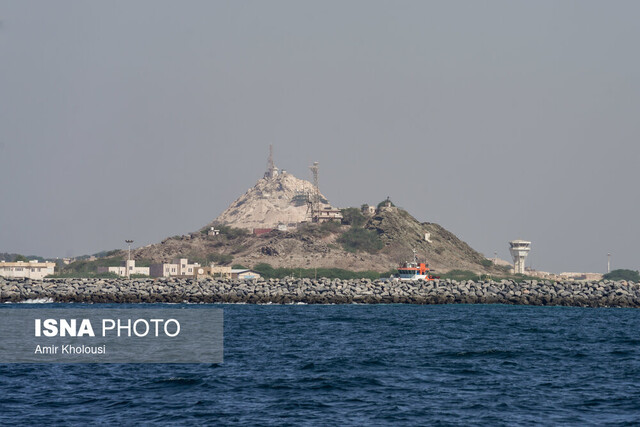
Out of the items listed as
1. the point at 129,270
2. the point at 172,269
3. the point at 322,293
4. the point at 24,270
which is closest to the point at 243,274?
the point at 172,269

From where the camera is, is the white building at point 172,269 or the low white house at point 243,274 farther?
the white building at point 172,269

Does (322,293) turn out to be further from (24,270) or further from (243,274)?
(24,270)

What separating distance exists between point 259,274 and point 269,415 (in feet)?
474

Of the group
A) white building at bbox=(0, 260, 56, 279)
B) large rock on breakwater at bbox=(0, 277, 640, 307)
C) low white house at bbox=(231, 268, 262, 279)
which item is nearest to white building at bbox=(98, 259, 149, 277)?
white building at bbox=(0, 260, 56, 279)

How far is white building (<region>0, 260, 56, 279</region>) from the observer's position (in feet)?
527

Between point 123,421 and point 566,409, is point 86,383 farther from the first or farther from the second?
point 566,409

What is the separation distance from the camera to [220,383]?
35.7m

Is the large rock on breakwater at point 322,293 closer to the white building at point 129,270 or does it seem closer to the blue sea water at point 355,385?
the white building at point 129,270

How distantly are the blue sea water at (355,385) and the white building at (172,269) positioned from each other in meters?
119

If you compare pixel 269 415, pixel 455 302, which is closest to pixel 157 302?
pixel 455 302

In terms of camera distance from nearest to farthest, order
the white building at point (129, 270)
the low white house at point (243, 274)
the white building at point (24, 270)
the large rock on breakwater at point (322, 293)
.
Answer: the large rock on breakwater at point (322, 293)
the white building at point (24, 270)
the low white house at point (243, 274)
the white building at point (129, 270)

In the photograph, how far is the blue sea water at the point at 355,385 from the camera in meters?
29.0

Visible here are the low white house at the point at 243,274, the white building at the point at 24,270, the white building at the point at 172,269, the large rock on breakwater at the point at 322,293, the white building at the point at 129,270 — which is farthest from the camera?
the white building at the point at 129,270

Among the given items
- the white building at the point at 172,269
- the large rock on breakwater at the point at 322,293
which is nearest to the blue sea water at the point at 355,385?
the large rock on breakwater at the point at 322,293
